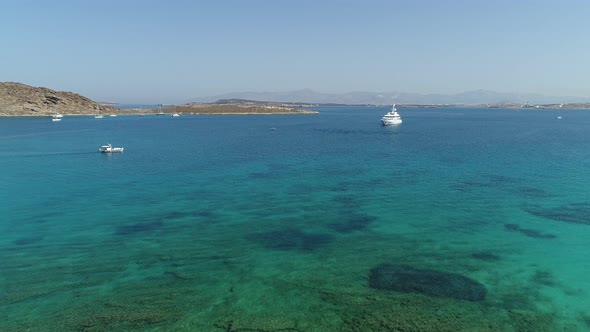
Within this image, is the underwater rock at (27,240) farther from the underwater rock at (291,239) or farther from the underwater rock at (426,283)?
the underwater rock at (426,283)

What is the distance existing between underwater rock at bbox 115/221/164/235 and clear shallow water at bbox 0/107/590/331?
17 centimetres

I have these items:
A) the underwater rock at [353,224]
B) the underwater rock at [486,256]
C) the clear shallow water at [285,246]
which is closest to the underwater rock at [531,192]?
the clear shallow water at [285,246]

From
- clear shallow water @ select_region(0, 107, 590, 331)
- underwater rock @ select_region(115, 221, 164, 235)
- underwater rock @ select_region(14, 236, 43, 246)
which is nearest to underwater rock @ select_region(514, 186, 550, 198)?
clear shallow water @ select_region(0, 107, 590, 331)

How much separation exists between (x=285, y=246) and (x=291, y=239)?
1.51 meters

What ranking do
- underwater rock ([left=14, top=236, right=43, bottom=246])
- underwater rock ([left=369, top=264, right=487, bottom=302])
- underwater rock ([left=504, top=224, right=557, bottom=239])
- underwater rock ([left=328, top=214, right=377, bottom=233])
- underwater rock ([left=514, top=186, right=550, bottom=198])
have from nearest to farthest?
1. underwater rock ([left=369, top=264, right=487, bottom=302])
2. underwater rock ([left=14, top=236, right=43, bottom=246])
3. underwater rock ([left=504, top=224, right=557, bottom=239])
4. underwater rock ([left=328, top=214, right=377, bottom=233])
5. underwater rock ([left=514, top=186, right=550, bottom=198])

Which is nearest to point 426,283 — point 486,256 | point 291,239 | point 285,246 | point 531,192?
point 486,256

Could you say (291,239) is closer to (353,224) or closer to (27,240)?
(353,224)

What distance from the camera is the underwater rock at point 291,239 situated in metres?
29.7

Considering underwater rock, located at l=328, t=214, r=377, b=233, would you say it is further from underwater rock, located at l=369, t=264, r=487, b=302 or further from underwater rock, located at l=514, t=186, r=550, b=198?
underwater rock, located at l=514, t=186, r=550, b=198

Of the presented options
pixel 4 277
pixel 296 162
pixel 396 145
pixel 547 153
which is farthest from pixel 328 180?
pixel 547 153

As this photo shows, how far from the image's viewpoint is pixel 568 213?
126 feet

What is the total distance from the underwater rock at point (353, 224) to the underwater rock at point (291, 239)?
6.83 feet

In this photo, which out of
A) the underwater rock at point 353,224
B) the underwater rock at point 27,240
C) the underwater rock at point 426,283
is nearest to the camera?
the underwater rock at point 426,283

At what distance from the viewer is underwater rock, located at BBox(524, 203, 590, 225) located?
36.4 meters
